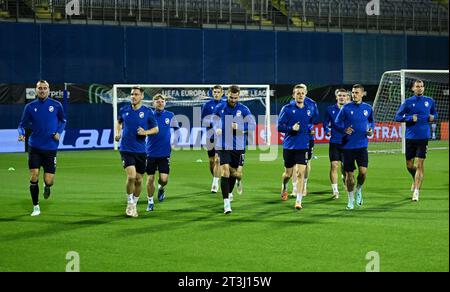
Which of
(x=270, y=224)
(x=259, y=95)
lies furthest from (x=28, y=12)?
(x=270, y=224)

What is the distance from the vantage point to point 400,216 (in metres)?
14.2

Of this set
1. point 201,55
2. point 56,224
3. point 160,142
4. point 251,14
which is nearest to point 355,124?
point 160,142

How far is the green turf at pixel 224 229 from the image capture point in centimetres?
1008

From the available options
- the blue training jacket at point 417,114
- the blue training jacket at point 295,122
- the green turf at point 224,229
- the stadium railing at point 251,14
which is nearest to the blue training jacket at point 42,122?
the green turf at point 224,229

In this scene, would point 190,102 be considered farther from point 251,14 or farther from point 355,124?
point 355,124

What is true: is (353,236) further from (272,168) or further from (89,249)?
(272,168)

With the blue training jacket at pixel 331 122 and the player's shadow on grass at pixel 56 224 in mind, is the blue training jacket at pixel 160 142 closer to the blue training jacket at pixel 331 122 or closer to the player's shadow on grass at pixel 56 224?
the player's shadow on grass at pixel 56 224

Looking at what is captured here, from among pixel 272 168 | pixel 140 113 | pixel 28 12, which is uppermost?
pixel 28 12

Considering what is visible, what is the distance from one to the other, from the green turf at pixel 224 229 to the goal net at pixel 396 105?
12.9 metres

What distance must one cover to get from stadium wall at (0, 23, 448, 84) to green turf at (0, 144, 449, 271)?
1372cm

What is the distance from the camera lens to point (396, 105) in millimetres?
33938

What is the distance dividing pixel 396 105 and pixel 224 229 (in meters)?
22.3
